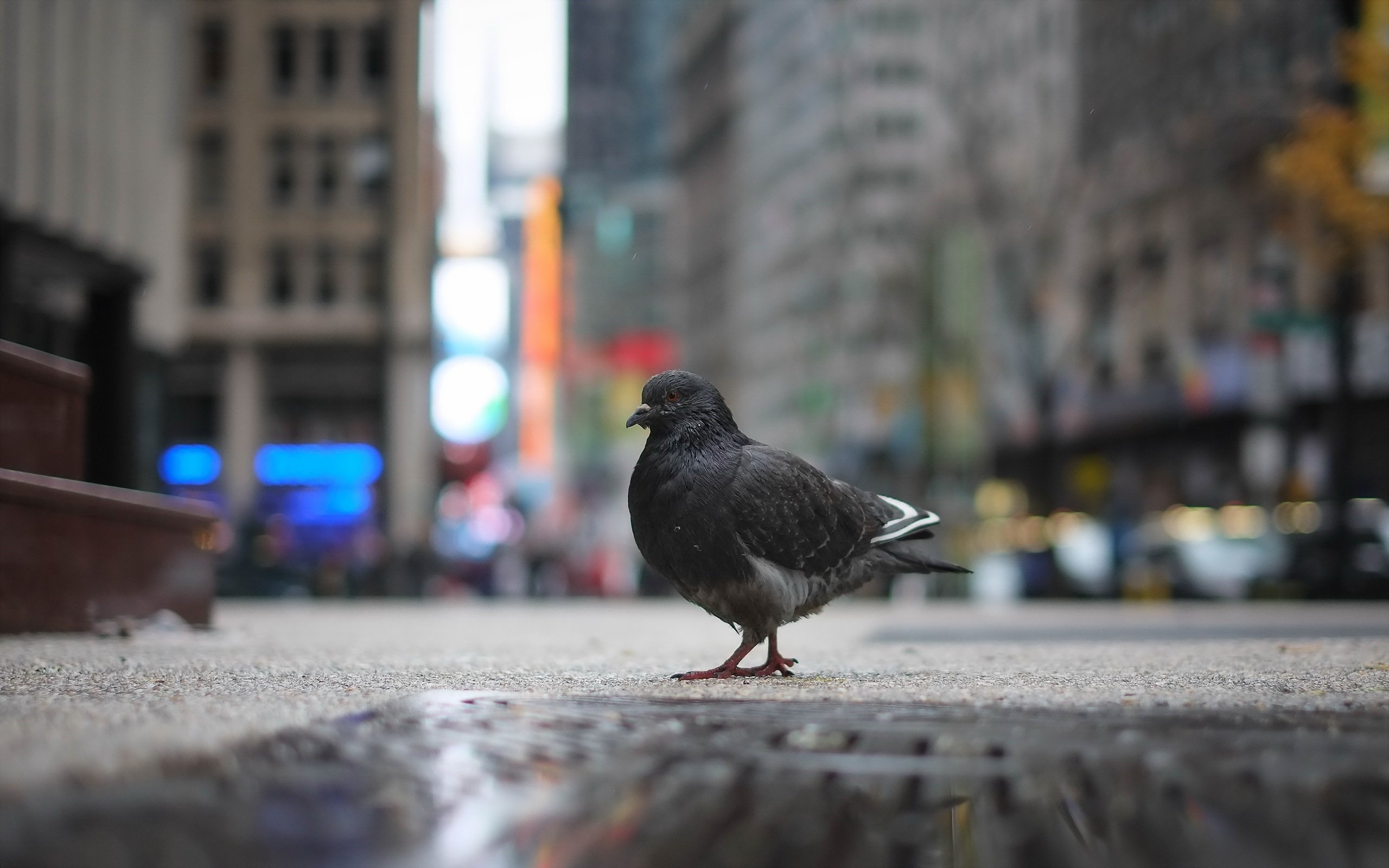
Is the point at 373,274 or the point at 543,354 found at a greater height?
the point at 543,354

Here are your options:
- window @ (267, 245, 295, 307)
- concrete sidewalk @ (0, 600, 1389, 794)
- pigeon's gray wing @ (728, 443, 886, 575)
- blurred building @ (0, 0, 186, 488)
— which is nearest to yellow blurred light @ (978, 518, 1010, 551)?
window @ (267, 245, 295, 307)

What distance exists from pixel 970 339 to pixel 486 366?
63586 millimetres

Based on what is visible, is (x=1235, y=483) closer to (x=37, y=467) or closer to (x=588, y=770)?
(x=37, y=467)

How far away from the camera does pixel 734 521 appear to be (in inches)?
251

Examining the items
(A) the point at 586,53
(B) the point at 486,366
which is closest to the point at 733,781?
(B) the point at 486,366

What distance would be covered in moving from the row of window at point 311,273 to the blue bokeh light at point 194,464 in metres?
4.06

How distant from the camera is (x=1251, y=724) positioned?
489 centimetres

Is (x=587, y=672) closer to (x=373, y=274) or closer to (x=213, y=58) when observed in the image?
(x=373, y=274)

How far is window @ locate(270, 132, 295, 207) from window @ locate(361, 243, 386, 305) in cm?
252

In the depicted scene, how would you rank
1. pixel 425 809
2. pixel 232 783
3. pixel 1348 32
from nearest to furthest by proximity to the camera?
pixel 425 809 → pixel 232 783 → pixel 1348 32

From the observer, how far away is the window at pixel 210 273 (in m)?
44.5

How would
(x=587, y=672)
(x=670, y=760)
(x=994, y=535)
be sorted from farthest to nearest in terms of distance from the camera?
(x=994, y=535) → (x=587, y=672) → (x=670, y=760)

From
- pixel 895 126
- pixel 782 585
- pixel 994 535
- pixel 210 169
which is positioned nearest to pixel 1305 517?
pixel 994 535

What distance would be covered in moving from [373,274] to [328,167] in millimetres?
3220
